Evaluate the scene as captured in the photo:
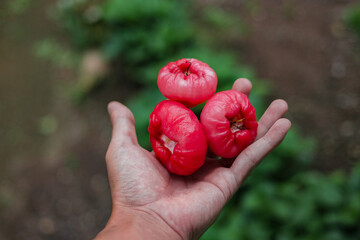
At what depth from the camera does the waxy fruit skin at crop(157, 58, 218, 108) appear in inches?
89.4

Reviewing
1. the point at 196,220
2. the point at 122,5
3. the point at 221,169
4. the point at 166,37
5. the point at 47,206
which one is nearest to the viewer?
the point at 196,220

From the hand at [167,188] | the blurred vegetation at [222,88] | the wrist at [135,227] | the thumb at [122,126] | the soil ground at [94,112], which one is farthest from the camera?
the soil ground at [94,112]

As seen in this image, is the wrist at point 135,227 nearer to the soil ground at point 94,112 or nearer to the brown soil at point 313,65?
the soil ground at point 94,112

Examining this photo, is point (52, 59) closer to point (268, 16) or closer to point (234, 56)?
point (234, 56)

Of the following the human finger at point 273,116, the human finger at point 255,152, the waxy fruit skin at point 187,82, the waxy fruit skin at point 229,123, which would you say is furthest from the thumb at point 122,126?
the human finger at point 273,116

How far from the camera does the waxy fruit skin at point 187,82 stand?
227 cm

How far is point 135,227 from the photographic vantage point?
77.5 inches

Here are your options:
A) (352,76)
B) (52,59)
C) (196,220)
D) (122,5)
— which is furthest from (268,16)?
(196,220)

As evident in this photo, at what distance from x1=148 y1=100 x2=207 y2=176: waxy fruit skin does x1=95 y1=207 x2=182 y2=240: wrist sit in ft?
1.38

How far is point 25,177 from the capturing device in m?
4.83

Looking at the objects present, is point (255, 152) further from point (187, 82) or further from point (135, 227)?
point (135, 227)

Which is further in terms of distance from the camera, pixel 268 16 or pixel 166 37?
pixel 268 16

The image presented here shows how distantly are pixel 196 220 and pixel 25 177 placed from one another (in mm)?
3758

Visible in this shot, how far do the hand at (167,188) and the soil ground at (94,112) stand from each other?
2327mm
